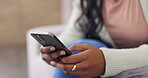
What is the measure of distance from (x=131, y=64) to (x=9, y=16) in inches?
67.4

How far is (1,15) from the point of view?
2176mm

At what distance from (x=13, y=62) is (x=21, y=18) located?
1.61ft

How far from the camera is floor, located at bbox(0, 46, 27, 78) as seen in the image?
1725 mm

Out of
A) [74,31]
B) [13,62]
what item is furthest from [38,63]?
[13,62]

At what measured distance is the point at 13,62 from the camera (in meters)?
1.90

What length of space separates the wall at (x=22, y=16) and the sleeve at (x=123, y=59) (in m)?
1.62

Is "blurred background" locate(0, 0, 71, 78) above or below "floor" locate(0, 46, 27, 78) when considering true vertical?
above

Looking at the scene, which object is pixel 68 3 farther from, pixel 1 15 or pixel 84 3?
pixel 84 3

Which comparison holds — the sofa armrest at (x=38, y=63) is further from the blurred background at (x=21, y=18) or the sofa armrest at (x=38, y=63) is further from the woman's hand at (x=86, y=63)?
the blurred background at (x=21, y=18)

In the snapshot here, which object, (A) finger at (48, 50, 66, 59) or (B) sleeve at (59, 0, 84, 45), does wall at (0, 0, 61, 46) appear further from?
(A) finger at (48, 50, 66, 59)

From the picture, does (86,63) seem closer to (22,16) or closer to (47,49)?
(47,49)

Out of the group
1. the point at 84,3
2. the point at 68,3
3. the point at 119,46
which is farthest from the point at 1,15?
the point at 119,46

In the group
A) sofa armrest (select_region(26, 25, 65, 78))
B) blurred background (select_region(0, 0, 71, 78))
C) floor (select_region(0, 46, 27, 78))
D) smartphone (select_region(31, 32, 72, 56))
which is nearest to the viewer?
smartphone (select_region(31, 32, 72, 56))

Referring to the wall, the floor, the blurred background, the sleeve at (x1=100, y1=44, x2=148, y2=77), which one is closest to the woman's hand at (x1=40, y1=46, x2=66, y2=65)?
the sleeve at (x1=100, y1=44, x2=148, y2=77)
